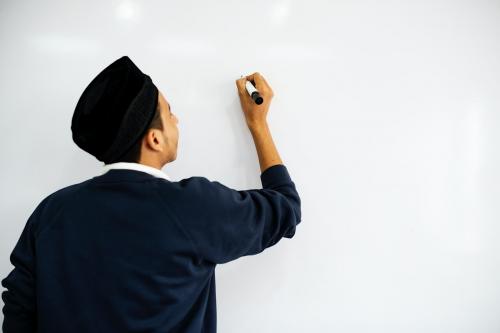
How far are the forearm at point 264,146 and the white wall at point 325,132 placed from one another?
7 cm

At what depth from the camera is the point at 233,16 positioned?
0.79 metres

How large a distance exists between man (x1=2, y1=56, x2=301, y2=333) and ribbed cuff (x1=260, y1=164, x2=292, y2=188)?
10 cm

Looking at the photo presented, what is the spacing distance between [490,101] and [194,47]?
964mm

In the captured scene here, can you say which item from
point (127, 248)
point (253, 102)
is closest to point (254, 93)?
point (253, 102)

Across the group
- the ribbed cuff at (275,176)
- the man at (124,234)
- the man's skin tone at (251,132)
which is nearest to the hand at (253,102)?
the man's skin tone at (251,132)

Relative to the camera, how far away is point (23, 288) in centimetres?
55

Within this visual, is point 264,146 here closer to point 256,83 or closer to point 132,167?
point 256,83

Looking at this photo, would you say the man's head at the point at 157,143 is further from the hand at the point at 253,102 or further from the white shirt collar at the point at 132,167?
the hand at the point at 253,102

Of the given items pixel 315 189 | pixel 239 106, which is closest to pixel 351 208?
pixel 315 189

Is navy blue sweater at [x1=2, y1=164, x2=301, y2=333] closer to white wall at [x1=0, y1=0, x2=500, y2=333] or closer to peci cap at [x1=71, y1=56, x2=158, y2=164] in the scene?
peci cap at [x1=71, y1=56, x2=158, y2=164]

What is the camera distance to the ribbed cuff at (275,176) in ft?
2.15

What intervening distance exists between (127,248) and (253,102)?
18.3 inches

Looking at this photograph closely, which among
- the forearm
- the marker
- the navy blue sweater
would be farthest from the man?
the marker

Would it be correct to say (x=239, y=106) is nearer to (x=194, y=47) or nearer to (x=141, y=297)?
(x=194, y=47)
